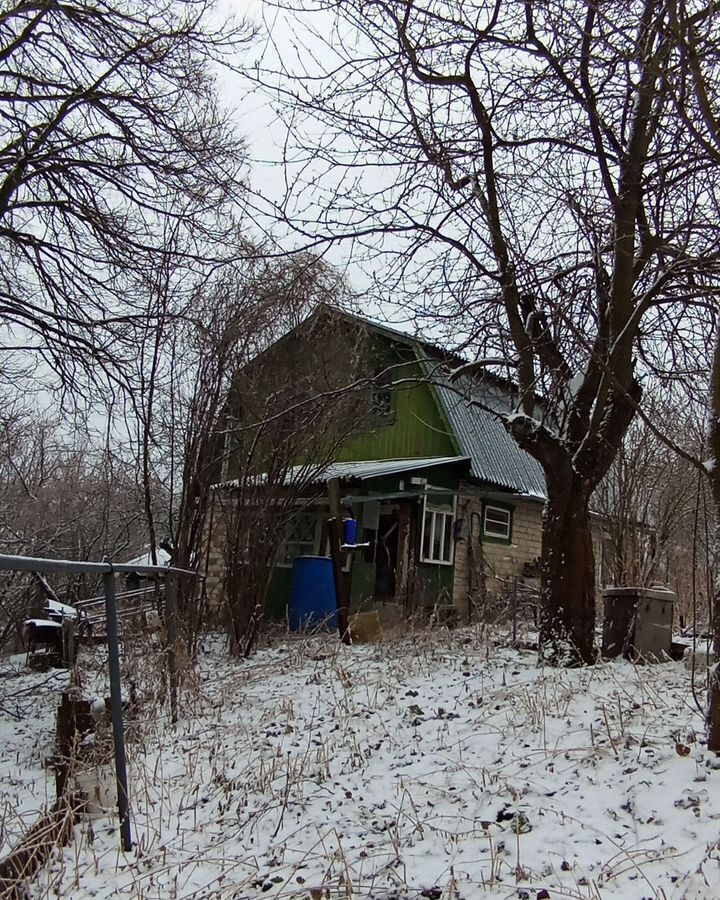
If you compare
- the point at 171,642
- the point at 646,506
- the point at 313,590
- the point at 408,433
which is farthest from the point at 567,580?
the point at 408,433

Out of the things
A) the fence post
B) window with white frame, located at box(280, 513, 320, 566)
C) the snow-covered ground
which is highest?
window with white frame, located at box(280, 513, 320, 566)

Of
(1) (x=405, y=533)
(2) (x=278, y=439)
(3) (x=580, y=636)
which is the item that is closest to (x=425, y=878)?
(3) (x=580, y=636)

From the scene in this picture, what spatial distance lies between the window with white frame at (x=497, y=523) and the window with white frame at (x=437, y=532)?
3.31 ft

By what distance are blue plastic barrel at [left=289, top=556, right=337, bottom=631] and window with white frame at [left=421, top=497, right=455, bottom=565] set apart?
329 centimetres

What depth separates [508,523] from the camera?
1650 centimetres

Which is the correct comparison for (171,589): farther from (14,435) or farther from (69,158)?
(14,435)

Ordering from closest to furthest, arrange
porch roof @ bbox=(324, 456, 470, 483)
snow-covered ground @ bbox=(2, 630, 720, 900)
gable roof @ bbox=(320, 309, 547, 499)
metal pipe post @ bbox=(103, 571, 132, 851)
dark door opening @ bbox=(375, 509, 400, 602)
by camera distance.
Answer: snow-covered ground @ bbox=(2, 630, 720, 900) < metal pipe post @ bbox=(103, 571, 132, 851) < porch roof @ bbox=(324, 456, 470, 483) < gable roof @ bbox=(320, 309, 547, 499) < dark door opening @ bbox=(375, 509, 400, 602)

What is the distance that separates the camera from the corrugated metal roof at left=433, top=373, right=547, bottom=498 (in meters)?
15.2

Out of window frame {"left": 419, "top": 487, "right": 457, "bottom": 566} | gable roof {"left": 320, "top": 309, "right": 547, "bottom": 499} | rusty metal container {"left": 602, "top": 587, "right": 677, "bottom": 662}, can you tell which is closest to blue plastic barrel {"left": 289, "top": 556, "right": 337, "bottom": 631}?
window frame {"left": 419, "top": 487, "right": 457, "bottom": 566}

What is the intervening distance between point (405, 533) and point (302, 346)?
16.2 feet

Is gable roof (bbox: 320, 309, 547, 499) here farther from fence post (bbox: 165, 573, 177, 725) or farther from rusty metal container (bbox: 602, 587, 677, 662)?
fence post (bbox: 165, 573, 177, 725)

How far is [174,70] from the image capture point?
312 inches

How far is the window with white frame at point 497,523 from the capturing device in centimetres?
1595

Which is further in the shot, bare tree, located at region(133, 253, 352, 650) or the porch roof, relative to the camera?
the porch roof
